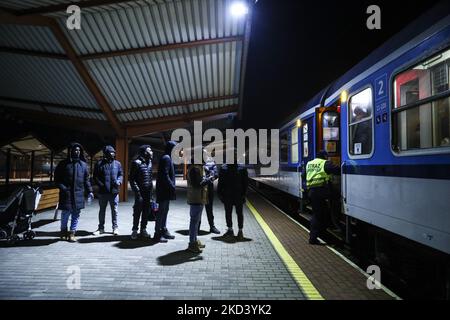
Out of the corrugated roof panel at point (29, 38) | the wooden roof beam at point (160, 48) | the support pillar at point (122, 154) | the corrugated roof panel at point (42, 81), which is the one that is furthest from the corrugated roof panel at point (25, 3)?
the support pillar at point (122, 154)

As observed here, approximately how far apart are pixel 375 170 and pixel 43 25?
8.02 metres

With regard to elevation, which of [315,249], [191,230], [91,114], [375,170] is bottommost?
[315,249]

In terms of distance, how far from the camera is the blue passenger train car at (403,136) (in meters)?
3.24

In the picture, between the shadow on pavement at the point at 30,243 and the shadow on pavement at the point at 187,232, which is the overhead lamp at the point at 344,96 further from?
the shadow on pavement at the point at 30,243

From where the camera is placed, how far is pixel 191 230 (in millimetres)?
5336

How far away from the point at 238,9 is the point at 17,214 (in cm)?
691

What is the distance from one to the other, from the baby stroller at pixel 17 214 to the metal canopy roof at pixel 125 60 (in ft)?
12.6

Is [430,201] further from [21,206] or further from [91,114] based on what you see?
[91,114]

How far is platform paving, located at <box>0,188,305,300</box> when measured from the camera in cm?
369

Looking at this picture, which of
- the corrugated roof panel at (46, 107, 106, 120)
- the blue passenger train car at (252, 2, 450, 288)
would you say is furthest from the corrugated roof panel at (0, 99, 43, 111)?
the blue passenger train car at (252, 2, 450, 288)

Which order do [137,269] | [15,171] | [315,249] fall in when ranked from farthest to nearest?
[15,171] → [315,249] → [137,269]

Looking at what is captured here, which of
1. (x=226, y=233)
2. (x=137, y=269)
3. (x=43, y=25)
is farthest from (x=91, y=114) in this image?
(x=137, y=269)
